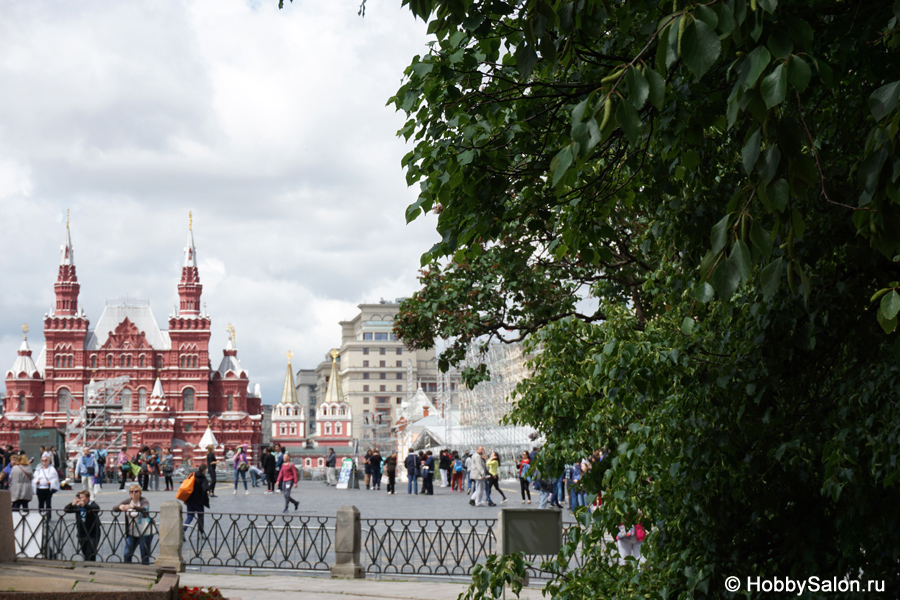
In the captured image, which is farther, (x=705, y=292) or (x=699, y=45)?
(x=705, y=292)

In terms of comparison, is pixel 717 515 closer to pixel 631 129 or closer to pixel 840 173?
pixel 840 173

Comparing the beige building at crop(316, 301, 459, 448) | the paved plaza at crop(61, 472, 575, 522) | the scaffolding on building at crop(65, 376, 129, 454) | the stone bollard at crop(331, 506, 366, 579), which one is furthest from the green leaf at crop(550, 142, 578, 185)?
the beige building at crop(316, 301, 459, 448)

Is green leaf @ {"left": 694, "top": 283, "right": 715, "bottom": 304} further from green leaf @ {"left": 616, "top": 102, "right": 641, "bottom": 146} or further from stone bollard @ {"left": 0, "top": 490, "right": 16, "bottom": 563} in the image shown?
stone bollard @ {"left": 0, "top": 490, "right": 16, "bottom": 563}

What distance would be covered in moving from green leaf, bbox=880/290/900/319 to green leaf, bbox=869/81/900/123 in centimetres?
59

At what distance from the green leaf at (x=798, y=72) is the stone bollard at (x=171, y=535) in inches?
587

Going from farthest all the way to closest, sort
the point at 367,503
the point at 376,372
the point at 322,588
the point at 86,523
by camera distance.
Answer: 1. the point at 376,372
2. the point at 367,503
3. the point at 86,523
4. the point at 322,588

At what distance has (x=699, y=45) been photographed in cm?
281

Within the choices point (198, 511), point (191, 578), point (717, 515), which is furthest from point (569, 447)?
point (198, 511)

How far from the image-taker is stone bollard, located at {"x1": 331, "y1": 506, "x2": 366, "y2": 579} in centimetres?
1491

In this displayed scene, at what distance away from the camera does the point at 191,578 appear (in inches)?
588

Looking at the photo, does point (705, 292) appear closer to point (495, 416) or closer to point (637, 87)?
point (637, 87)

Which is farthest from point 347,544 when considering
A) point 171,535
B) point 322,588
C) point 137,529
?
point 137,529

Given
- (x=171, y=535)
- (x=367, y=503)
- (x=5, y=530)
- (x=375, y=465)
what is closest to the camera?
(x=5, y=530)

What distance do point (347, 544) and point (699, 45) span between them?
13329 millimetres
